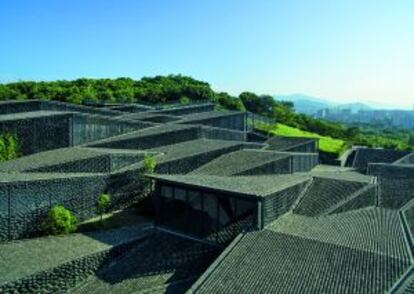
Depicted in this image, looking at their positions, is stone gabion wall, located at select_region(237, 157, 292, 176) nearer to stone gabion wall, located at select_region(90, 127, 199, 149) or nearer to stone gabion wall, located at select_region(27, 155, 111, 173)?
stone gabion wall, located at select_region(27, 155, 111, 173)

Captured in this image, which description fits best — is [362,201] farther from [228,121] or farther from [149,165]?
[228,121]

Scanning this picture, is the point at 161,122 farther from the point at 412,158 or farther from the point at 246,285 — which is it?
the point at 246,285

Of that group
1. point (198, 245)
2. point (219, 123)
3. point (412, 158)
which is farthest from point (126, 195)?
point (412, 158)

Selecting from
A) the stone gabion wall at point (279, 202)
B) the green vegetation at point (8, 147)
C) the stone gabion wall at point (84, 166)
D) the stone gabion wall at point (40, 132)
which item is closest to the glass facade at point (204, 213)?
the stone gabion wall at point (279, 202)

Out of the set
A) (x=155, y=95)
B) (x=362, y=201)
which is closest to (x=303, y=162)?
(x=362, y=201)

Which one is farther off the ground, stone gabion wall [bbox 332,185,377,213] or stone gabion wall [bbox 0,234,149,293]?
A: stone gabion wall [bbox 332,185,377,213]

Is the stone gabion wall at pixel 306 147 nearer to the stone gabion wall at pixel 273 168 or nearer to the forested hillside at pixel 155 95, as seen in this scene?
the stone gabion wall at pixel 273 168

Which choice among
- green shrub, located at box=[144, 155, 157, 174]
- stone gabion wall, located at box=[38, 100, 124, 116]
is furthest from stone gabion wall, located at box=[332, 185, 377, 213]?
stone gabion wall, located at box=[38, 100, 124, 116]
